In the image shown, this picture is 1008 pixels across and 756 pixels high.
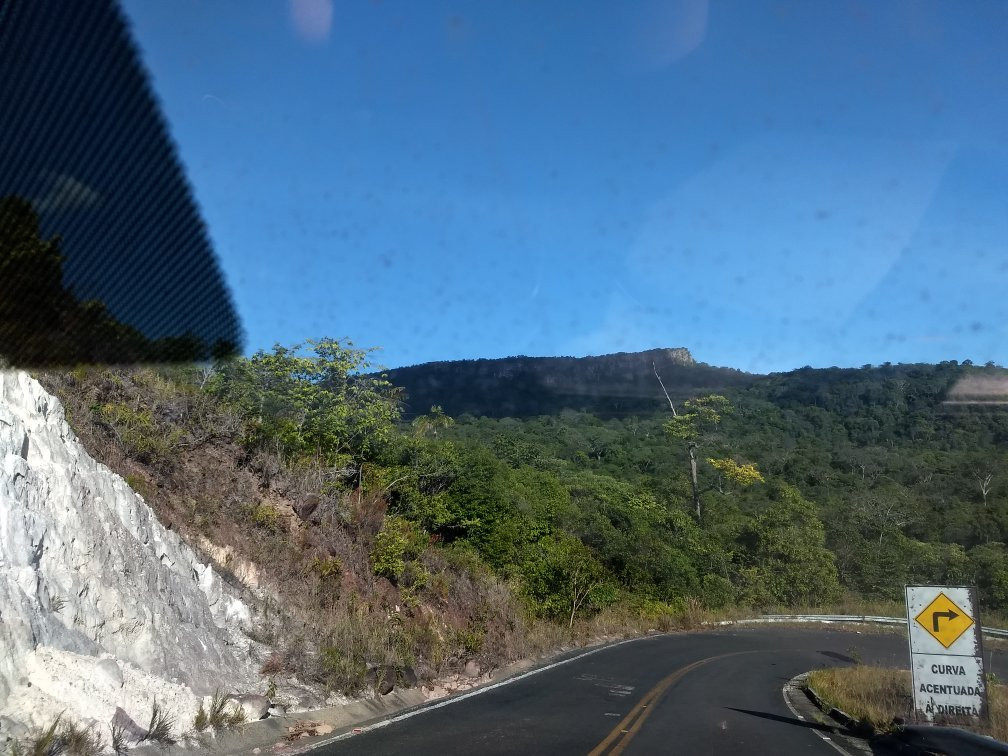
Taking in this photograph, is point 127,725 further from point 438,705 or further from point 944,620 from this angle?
point 944,620

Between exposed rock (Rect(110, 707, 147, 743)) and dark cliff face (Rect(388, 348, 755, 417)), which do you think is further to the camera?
dark cliff face (Rect(388, 348, 755, 417))

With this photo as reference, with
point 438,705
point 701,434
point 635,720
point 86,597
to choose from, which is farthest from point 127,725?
point 701,434

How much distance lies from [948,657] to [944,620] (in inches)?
21.1

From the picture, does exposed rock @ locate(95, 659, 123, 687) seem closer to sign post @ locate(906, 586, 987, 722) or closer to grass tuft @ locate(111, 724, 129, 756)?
grass tuft @ locate(111, 724, 129, 756)

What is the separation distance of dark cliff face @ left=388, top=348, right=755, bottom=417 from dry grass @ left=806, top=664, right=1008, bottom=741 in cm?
4626

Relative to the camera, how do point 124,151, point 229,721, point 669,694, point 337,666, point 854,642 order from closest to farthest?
point 124,151, point 229,721, point 337,666, point 669,694, point 854,642

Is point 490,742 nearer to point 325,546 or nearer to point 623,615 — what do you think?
point 325,546

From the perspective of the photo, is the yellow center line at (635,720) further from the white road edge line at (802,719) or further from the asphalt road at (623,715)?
the white road edge line at (802,719)

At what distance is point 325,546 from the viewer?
53.8ft

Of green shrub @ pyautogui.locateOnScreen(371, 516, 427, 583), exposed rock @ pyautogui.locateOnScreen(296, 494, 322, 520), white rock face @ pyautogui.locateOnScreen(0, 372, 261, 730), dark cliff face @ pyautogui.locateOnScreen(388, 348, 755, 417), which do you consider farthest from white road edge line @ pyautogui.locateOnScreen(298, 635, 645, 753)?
dark cliff face @ pyautogui.locateOnScreen(388, 348, 755, 417)

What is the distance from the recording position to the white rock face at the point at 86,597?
24.8 ft

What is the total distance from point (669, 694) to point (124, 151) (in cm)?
1474

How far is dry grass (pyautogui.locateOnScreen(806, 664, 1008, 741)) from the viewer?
1231cm

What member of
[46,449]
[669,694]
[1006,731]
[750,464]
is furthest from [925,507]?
[46,449]
